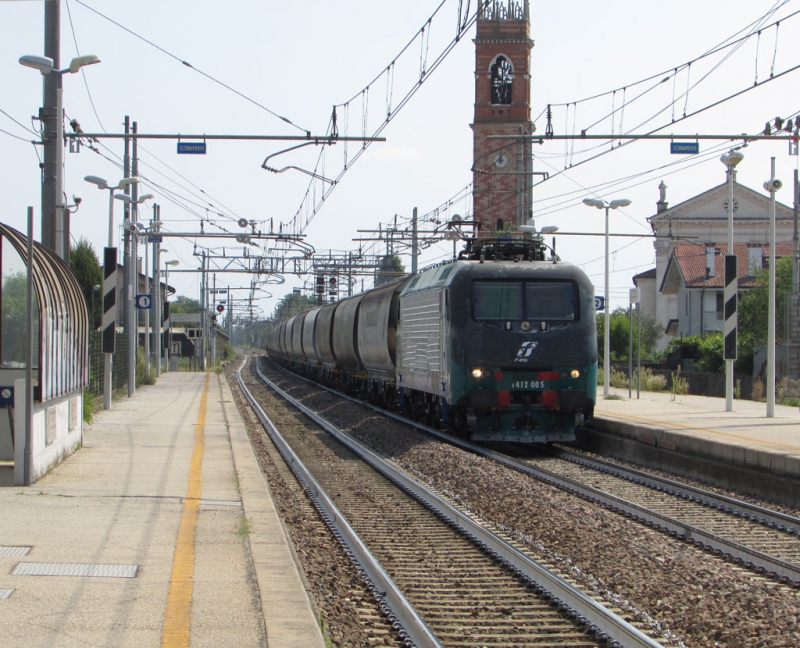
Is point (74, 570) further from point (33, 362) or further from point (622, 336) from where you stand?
point (622, 336)

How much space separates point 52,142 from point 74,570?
10.9m

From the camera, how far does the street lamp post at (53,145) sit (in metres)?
15.7

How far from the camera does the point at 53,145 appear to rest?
16078 mm

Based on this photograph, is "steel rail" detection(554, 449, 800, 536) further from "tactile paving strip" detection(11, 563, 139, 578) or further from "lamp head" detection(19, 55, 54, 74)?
"lamp head" detection(19, 55, 54, 74)

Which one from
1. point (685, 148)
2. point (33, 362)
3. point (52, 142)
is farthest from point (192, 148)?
point (33, 362)

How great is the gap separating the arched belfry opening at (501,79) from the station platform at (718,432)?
130 feet

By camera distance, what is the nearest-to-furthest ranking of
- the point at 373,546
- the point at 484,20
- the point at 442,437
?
1. the point at 373,546
2. the point at 442,437
3. the point at 484,20

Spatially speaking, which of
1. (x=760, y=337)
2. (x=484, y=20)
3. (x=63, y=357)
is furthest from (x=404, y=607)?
→ (x=484, y=20)

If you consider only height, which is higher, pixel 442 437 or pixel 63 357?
pixel 63 357

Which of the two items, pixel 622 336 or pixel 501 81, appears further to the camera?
pixel 501 81

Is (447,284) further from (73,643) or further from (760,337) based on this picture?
(760,337)

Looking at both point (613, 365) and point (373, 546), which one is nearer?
point (373, 546)

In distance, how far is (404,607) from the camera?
21.0ft

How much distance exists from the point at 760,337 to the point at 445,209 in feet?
52.2
